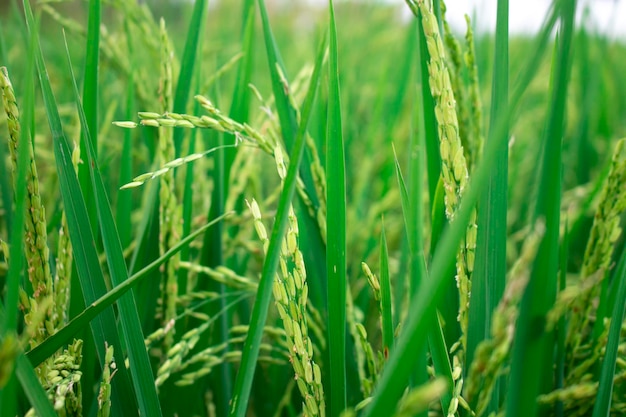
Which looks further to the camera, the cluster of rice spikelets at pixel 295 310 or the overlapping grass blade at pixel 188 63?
the overlapping grass blade at pixel 188 63

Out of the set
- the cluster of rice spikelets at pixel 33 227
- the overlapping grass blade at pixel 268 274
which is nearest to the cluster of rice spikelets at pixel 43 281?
the cluster of rice spikelets at pixel 33 227

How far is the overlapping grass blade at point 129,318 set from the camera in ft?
1.24

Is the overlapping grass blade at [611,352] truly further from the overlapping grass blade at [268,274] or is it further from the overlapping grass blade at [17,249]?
the overlapping grass blade at [17,249]

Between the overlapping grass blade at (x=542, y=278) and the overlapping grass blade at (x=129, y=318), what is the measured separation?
243 mm

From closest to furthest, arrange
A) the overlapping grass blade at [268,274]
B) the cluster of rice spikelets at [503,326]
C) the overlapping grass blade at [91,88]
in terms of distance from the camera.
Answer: the cluster of rice spikelets at [503,326], the overlapping grass blade at [268,274], the overlapping grass blade at [91,88]

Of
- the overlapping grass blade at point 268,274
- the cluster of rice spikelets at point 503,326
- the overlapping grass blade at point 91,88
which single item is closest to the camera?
the cluster of rice spikelets at point 503,326

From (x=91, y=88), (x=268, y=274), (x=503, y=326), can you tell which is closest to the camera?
(x=503, y=326)

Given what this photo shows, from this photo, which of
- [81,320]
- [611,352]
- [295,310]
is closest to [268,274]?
[295,310]

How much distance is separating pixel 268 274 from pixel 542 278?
0.54ft

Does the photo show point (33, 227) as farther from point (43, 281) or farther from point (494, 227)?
point (494, 227)

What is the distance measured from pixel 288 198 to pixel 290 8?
4119 millimetres

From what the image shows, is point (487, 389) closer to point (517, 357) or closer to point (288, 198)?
point (517, 357)

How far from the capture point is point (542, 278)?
0.28 meters

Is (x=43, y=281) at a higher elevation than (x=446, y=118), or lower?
lower
